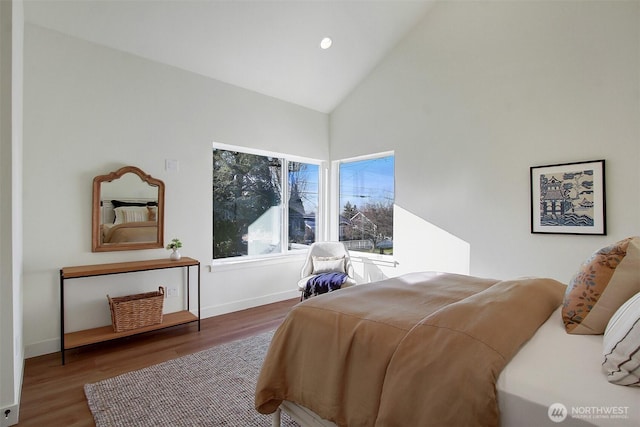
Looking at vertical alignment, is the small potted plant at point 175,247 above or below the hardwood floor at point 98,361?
above

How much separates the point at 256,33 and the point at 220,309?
307 centimetres

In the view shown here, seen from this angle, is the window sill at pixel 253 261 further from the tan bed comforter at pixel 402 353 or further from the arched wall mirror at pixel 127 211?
the tan bed comforter at pixel 402 353

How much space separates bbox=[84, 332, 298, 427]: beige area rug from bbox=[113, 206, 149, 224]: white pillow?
55.9 inches

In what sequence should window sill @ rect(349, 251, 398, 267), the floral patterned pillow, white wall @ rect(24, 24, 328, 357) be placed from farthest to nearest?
window sill @ rect(349, 251, 398, 267), white wall @ rect(24, 24, 328, 357), the floral patterned pillow

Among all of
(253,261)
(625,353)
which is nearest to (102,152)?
(253,261)

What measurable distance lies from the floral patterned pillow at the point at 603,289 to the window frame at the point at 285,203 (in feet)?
10.9

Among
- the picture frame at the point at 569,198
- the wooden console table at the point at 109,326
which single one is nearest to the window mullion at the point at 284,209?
the wooden console table at the point at 109,326

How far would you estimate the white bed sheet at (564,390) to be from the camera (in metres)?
0.87

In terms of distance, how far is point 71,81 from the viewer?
112 inches

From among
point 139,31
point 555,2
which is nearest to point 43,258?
point 139,31

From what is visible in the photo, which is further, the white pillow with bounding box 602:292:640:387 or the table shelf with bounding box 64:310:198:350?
the table shelf with bounding box 64:310:198:350

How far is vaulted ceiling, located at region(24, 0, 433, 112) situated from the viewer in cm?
278

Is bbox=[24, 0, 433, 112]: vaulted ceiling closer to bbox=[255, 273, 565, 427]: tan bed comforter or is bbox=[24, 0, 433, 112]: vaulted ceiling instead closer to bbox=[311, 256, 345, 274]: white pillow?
bbox=[311, 256, 345, 274]: white pillow
